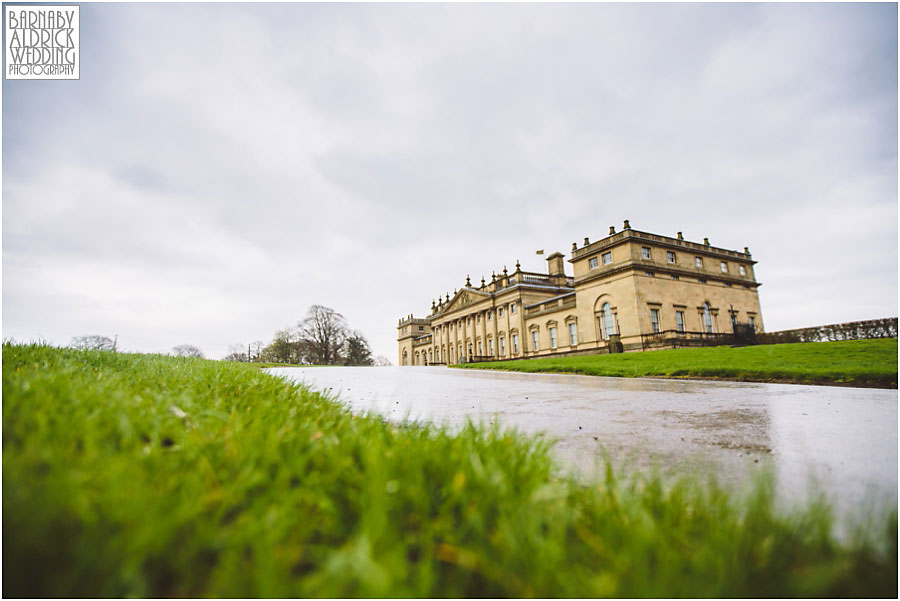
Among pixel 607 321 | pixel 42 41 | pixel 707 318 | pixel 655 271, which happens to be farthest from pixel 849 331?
pixel 42 41

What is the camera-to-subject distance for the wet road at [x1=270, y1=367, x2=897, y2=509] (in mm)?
2141

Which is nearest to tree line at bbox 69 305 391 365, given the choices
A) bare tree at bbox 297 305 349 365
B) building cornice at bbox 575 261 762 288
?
bare tree at bbox 297 305 349 365

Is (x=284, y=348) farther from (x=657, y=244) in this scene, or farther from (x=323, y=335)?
(x=657, y=244)

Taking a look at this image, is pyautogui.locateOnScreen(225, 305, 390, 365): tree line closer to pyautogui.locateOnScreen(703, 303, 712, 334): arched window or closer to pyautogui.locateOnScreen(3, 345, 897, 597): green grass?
pyautogui.locateOnScreen(703, 303, 712, 334): arched window

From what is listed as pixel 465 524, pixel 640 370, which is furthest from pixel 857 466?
pixel 640 370

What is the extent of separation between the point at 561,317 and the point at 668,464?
3891cm

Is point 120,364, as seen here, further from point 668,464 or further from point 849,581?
point 849,581

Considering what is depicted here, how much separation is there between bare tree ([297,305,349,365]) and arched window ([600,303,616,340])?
35.4 meters

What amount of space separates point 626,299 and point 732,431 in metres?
31.4

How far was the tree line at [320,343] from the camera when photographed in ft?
184

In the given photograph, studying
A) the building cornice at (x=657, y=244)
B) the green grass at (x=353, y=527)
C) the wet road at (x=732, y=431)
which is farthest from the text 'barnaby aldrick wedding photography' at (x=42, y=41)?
the building cornice at (x=657, y=244)

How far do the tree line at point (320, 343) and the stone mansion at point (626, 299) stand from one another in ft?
60.1

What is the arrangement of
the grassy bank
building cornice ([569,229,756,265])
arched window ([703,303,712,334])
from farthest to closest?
1. arched window ([703,303,712,334])
2. building cornice ([569,229,756,265])
3. the grassy bank

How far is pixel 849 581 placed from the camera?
4.02ft
